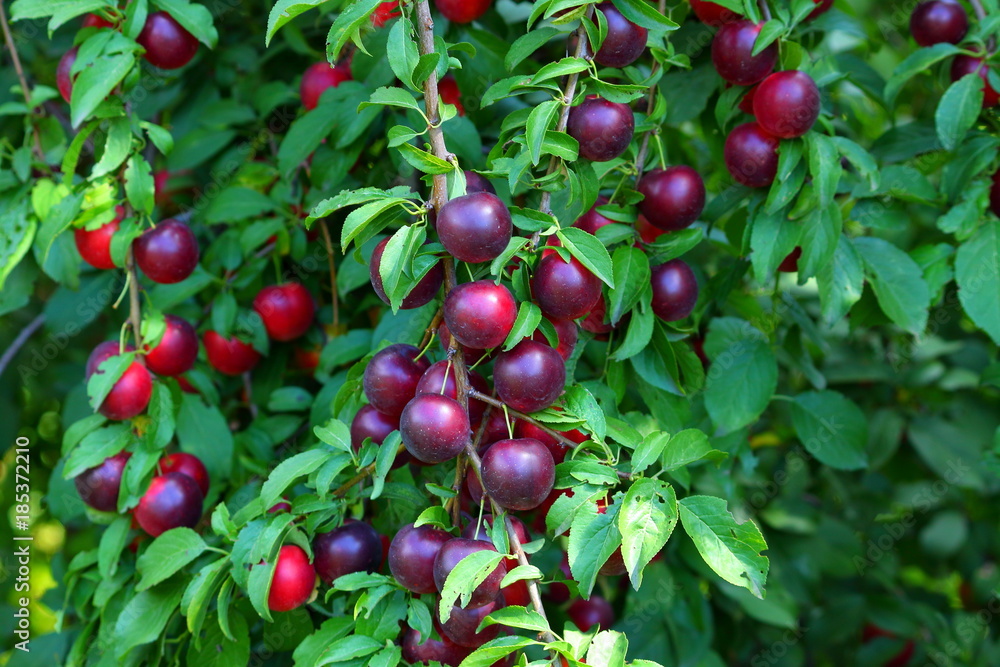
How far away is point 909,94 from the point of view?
262 cm

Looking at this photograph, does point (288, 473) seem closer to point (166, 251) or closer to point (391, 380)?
point (391, 380)

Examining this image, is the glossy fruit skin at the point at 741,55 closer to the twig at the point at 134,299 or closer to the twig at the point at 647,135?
the twig at the point at 647,135

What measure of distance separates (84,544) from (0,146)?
1232 millimetres

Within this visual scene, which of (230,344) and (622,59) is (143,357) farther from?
(622,59)

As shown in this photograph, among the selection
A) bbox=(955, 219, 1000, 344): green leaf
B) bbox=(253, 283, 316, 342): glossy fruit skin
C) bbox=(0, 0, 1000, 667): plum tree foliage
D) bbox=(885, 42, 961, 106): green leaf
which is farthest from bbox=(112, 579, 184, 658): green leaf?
bbox=(885, 42, 961, 106): green leaf

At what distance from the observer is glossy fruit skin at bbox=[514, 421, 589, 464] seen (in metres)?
1.09

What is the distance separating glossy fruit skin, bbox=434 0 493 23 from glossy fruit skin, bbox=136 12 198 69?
45cm

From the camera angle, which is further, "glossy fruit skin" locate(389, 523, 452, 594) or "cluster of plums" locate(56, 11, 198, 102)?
"cluster of plums" locate(56, 11, 198, 102)

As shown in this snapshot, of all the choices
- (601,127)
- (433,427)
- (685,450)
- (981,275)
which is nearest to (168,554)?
(433,427)

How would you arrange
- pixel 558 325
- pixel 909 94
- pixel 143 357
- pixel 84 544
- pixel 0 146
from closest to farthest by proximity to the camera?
pixel 558 325 → pixel 143 357 → pixel 0 146 → pixel 84 544 → pixel 909 94

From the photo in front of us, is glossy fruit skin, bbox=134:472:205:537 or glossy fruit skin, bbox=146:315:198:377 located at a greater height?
glossy fruit skin, bbox=146:315:198:377

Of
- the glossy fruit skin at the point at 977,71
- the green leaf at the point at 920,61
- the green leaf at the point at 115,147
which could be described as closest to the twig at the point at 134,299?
the green leaf at the point at 115,147

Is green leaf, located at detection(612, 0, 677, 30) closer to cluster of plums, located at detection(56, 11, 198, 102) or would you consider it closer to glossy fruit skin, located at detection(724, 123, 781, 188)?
glossy fruit skin, located at detection(724, 123, 781, 188)

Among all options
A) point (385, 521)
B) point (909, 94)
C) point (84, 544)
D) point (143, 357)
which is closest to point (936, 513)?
point (909, 94)
